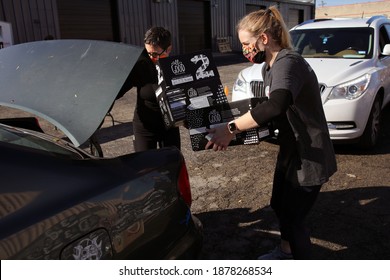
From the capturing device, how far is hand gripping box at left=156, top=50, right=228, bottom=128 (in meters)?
2.37

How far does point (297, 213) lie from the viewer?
7.62 feet

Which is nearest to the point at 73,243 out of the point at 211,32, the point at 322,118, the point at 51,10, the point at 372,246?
the point at 322,118

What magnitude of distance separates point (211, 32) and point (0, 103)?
22273 millimetres

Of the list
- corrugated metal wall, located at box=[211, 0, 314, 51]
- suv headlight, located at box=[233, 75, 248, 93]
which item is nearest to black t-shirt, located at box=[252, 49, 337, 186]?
suv headlight, located at box=[233, 75, 248, 93]

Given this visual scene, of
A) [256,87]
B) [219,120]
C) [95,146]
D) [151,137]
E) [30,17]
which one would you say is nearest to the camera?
[219,120]

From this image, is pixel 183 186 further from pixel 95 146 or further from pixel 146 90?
pixel 146 90

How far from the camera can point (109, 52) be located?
1917mm

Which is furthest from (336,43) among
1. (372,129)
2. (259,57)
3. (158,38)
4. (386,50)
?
(259,57)

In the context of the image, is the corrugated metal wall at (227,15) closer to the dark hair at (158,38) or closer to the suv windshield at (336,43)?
the suv windshield at (336,43)

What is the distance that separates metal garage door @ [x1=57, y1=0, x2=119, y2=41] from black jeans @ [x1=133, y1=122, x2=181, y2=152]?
45.5 ft

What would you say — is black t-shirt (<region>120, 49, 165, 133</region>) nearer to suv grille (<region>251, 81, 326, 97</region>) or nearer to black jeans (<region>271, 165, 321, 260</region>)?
black jeans (<region>271, 165, 321, 260</region>)

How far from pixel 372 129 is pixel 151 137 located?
3175 mm

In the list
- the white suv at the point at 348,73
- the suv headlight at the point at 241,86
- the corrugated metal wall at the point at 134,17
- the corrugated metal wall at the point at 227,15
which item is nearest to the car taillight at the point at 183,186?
the white suv at the point at 348,73
